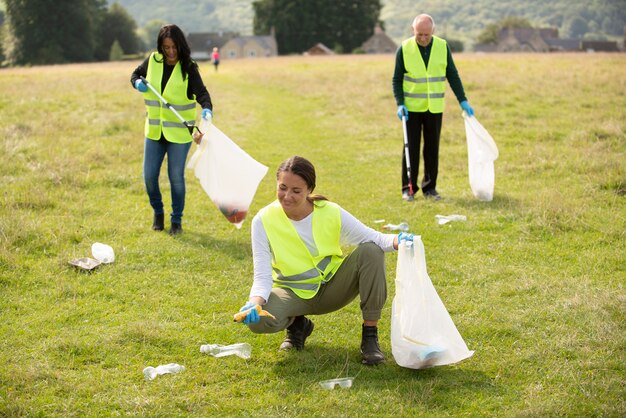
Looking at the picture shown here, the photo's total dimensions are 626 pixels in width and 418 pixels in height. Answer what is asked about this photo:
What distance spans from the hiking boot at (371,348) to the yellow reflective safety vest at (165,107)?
12.5ft

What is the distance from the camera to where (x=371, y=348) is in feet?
15.9

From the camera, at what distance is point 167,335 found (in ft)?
17.6

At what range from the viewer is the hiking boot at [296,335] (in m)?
5.12

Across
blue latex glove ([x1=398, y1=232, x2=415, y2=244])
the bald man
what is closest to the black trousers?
the bald man

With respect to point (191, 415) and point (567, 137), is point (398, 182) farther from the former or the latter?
point (191, 415)

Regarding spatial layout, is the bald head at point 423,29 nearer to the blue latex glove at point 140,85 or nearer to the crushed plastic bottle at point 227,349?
the blue latex glove at point 140,85

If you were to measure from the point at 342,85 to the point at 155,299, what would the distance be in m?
21.5

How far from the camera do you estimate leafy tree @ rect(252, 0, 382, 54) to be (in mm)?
84363

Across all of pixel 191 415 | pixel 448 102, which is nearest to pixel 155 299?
pixel 191 415

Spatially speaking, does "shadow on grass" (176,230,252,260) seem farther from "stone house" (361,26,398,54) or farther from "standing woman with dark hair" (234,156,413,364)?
"stone house" (361,26,398,54)

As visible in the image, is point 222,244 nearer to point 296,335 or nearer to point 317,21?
point 296,335

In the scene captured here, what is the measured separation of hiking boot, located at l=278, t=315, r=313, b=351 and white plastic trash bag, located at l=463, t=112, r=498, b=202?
482 centimetres

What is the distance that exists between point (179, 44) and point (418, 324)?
432 centimetres

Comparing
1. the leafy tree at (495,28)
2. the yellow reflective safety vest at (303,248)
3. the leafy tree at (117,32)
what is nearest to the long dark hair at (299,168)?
the yellow reflective safety vest at (303,248)
